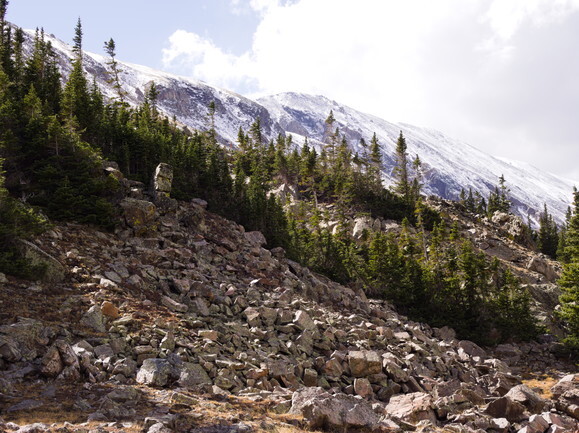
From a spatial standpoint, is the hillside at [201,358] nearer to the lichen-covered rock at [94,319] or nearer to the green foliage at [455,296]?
the lichen-covered rock at [94,319]

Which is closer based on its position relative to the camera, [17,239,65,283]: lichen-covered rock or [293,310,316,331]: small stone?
[17,239,65,283]: lichen-covered rock

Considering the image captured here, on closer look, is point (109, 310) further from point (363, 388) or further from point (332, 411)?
point (363, 388)

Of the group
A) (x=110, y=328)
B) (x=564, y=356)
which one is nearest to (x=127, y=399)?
(x=110, y=328)

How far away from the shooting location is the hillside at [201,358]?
449 inches

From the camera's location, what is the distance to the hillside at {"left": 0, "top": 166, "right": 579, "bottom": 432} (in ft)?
37.4

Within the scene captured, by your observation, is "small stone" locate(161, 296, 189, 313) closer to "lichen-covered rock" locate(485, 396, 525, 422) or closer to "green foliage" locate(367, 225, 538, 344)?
"lichen-covered rock" locate(485, 396, 525, 422)

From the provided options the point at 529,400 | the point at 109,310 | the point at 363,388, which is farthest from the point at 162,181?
the point at 529,400

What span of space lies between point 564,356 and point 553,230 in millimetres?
70481

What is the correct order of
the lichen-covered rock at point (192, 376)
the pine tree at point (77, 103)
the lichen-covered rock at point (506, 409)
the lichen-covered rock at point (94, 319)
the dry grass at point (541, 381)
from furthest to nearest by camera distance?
the pine tree at point (77, 103)
the dry grass at point (541, 381)
the lichen-covered rock at point (506, 409)
the lichen-covered rock at point (94, 319)
the lichen-covered rock at point (192, 376)

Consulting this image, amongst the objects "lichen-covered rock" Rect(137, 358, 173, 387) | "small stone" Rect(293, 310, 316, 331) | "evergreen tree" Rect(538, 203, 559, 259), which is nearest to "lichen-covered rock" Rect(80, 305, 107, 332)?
"lichen-covered rock" Rect(137, 358, 173, 387)

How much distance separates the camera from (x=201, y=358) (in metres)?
15.1

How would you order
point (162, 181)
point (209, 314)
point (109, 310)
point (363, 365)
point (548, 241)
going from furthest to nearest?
point (548, 241), point (162, 181), point (209, 314), point (363, 365), point (109, 310)

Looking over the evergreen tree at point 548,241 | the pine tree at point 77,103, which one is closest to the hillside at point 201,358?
the pine tree at point 77,103

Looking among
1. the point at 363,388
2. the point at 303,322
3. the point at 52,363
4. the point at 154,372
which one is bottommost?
the point at 363,388
